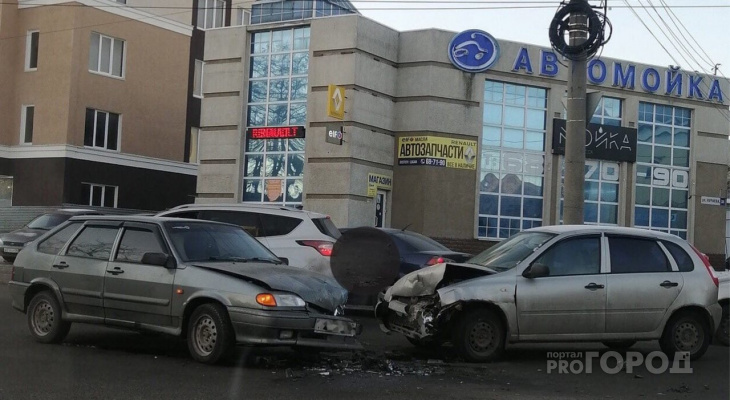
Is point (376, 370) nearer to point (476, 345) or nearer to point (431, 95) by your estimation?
point (476, 345)

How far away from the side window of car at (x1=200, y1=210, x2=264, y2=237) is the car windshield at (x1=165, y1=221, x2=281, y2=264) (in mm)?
3556

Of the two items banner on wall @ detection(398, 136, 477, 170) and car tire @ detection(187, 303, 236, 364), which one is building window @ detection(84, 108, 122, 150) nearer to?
banner on wall @ detection(398, 136, 477, 170)

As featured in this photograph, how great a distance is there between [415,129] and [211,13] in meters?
18.0

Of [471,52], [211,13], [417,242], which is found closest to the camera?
[417,242]

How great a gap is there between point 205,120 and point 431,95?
7543 mm

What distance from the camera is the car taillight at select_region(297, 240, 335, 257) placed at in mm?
13789

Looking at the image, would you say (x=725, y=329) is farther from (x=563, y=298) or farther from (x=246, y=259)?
(x=246, y=259)

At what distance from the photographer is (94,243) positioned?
10250mm

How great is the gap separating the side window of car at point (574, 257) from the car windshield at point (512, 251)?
0.18m

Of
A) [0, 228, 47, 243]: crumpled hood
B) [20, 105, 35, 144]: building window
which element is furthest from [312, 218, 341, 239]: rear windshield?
[20, 105, 35, 144]: building window

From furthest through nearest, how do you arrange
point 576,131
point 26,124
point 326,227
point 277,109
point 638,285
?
point 26,124, point 277,109, point 576,131, point 326,227, point 638,285

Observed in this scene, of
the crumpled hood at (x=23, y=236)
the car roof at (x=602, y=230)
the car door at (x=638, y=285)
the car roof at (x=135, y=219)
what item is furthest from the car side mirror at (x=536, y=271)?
the crumpled hood at (x=23, y=236)

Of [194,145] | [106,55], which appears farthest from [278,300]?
[194,145]

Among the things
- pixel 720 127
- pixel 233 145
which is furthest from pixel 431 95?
pixel 720 127
